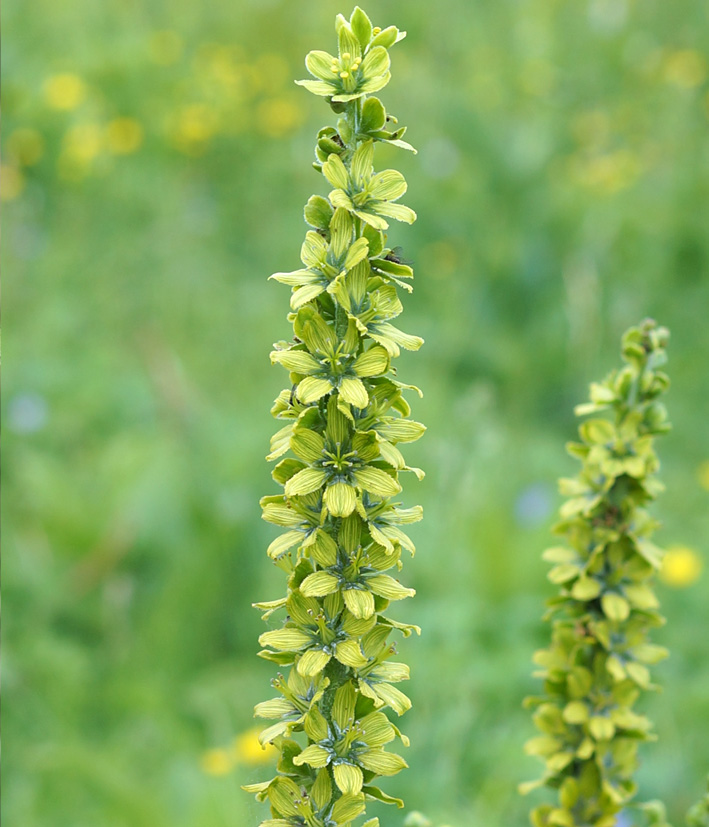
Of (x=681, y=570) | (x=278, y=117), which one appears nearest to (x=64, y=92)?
(x=278, y=117)

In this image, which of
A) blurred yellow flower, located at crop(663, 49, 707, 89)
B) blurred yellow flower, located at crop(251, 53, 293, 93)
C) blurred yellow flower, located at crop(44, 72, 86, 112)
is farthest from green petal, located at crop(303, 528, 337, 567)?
blurred yellow flower, located at crop(251, 53, 293, 93)

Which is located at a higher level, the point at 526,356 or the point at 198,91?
the point at 198,91

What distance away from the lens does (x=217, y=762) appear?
11.3ft

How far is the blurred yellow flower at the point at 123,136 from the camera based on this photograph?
729cm

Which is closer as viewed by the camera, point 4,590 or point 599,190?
point 4,590

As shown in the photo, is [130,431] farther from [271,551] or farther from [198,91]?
[271,551]

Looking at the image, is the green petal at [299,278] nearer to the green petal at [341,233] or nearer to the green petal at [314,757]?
the green petal at [341,233]

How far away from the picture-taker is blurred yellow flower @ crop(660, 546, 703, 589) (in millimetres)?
4398

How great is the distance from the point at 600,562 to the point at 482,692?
2.35 metres

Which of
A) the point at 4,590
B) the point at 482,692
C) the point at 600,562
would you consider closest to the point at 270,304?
the point at 4,590

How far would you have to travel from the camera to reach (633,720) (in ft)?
4.99

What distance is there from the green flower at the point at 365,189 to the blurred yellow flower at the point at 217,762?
2462 mm

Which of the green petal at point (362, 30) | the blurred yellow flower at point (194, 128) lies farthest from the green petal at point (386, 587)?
the blurred yellow flower at point (194, 128)

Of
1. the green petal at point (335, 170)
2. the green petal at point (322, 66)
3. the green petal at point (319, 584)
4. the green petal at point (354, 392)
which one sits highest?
the green petal at point (322, 66)
